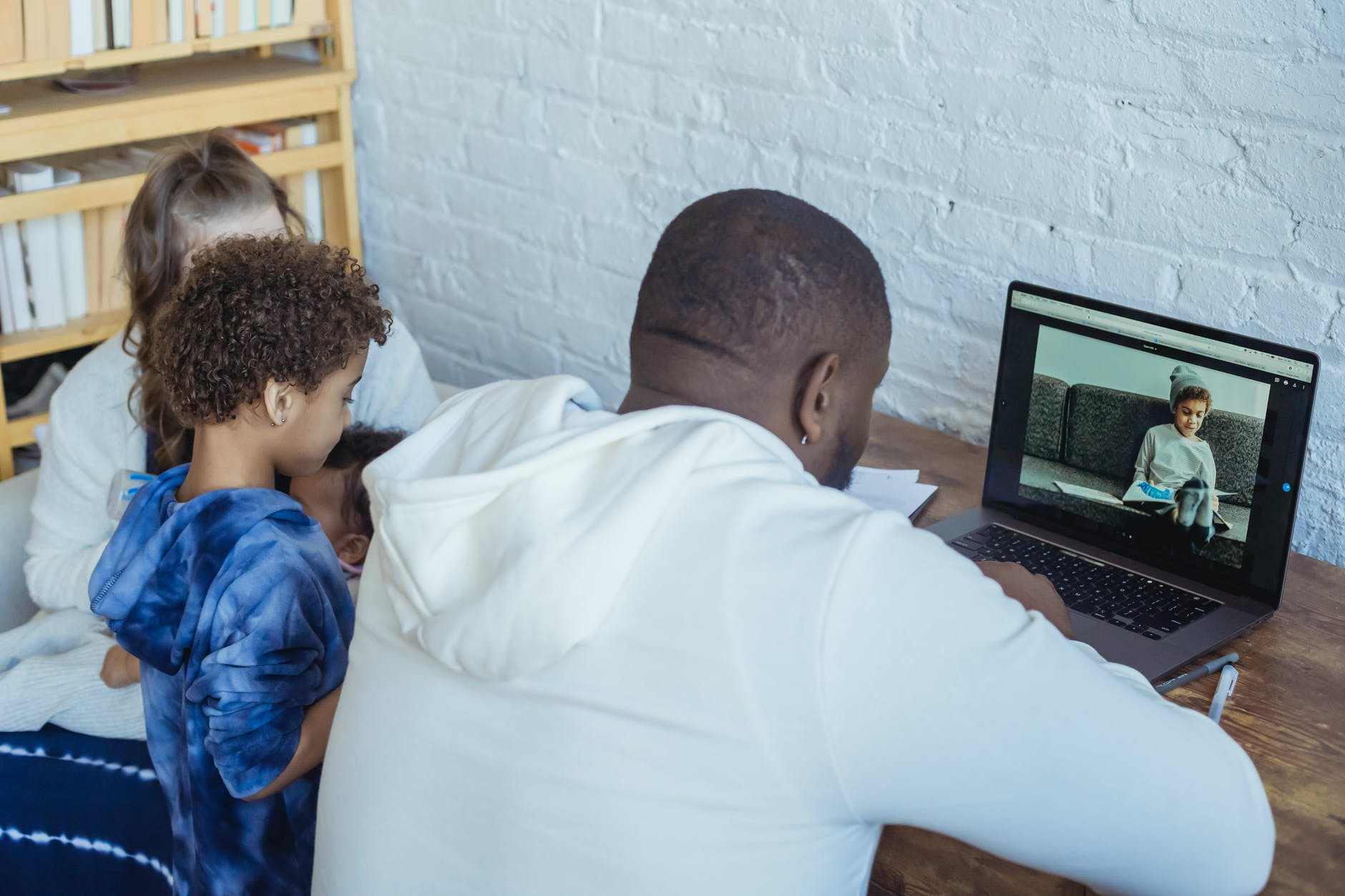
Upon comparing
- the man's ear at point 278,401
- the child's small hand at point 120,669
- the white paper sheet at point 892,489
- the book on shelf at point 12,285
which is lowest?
the child's small hand at point 120,669

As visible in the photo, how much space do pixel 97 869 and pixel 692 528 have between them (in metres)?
1.15

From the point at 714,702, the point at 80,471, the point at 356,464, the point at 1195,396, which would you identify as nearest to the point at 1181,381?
the point at 1195,396

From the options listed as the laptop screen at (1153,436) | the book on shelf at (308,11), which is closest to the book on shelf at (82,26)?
the book on shelf at (308,11)

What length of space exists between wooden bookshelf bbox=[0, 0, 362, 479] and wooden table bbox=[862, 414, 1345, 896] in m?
1.55

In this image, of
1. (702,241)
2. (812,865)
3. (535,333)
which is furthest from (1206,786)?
(535,333)

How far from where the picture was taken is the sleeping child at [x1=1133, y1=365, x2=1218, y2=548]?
1.31m

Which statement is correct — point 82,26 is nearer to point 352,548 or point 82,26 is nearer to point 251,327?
point 352,548

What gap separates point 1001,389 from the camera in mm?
1491

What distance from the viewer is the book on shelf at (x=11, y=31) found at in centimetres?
202

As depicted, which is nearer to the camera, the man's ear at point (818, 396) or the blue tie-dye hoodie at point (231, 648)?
the man's ear at point (818, 396)

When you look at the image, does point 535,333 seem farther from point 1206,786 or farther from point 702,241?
Result: point 1206,786

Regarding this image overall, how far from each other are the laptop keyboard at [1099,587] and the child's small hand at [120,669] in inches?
39.2

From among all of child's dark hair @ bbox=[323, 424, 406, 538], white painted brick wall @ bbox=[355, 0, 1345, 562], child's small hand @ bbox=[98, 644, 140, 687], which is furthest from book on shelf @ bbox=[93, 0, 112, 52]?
child's small hand @ bbox=[98, 644, 140, 687]

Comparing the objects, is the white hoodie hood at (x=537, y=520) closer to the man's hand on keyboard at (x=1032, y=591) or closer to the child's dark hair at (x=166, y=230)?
the man's hand on keyboard at (x=1032, y=591)
